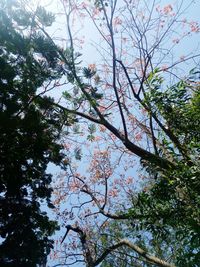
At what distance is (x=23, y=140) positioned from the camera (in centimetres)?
727

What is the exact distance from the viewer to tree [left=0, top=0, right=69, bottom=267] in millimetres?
Result: 6902

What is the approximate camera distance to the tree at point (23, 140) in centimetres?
690

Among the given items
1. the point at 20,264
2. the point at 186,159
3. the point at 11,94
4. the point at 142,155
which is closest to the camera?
the point at 186,159

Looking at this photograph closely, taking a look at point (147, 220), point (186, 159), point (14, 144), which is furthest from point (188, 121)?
point (14, 144)

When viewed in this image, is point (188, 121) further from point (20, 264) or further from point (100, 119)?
point (20, 264)

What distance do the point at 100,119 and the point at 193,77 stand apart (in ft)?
6.84

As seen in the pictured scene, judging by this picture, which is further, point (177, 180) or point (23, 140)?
point (23, 140)

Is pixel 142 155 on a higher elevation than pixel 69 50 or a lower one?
lower

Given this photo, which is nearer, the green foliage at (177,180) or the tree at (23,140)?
the green foliage at (177,180)

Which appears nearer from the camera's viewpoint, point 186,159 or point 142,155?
point 186,159

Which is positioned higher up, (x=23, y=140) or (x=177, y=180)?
(x=23, y=140)

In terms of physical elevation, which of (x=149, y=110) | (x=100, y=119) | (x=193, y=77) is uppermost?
(x=100, y=119)

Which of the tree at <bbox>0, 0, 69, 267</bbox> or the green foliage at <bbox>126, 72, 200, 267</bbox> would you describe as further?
the tree at <bbox>0, 0, 69, 267</bbox>

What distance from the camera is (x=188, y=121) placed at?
4.02 m
